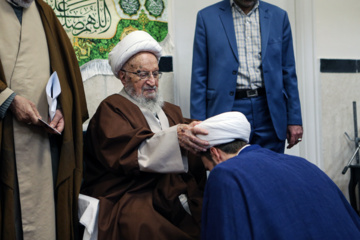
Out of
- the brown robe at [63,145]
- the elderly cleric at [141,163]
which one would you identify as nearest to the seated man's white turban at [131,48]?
the elderly cleric at [141,163]

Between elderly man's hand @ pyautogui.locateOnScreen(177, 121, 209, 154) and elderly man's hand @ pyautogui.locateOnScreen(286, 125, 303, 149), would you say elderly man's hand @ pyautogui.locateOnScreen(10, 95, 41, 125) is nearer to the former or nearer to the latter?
elderly man's hand @ pyautogui.locateOnScreen(177, 121, 209, 154)

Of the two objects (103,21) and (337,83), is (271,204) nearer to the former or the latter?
(103,21)

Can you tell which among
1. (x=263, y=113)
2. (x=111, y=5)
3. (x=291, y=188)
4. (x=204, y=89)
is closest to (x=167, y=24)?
(x=111, y=5)

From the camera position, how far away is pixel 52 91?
263 centimetres

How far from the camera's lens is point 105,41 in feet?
12.4

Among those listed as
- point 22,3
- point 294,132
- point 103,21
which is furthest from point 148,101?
point 294,132

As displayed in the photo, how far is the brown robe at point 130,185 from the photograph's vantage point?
2375mm

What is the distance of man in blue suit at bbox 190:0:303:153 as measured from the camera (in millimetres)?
3426

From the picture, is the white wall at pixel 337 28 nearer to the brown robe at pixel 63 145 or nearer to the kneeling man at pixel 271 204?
the brown robe at pixel 63 145

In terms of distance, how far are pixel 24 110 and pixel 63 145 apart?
32 centimetres

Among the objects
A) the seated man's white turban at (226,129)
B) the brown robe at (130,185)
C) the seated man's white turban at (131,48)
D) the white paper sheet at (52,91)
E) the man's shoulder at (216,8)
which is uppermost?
the man's shoulder at (216,8)

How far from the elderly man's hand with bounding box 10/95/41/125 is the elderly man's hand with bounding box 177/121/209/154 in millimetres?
763

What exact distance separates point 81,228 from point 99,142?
1.73ft

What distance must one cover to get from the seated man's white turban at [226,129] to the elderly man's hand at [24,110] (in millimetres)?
877
